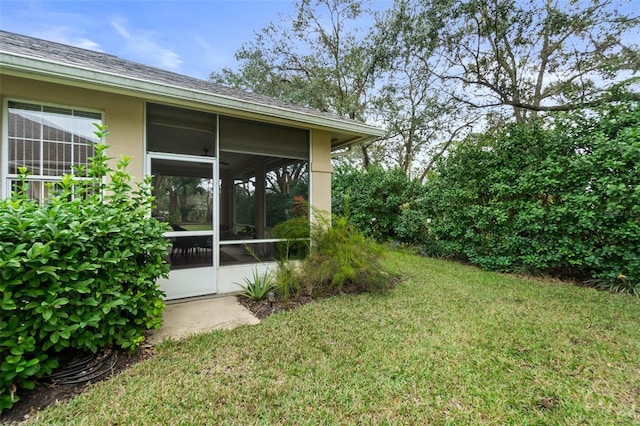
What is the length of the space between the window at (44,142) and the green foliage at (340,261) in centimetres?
369

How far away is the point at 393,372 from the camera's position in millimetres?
2576

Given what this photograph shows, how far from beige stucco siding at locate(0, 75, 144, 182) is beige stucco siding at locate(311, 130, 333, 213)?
2.96 m

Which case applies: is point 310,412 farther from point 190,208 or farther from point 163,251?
point 190,208

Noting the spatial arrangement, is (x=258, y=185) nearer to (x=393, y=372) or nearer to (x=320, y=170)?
Result: (x=320, y=170)

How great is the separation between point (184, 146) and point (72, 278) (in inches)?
106

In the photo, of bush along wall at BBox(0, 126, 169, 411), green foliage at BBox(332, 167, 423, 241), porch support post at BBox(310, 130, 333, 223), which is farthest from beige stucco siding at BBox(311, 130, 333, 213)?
green foliage at BBox(332, 167, 423, 241)

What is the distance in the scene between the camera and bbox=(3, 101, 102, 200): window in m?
3.55

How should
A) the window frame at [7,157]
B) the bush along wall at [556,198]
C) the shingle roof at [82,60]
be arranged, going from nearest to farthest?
the shingle roof at [82,60], the window frame at [7,157], the bush along wall at [556,198]

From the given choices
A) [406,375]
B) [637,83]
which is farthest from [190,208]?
[637,83]

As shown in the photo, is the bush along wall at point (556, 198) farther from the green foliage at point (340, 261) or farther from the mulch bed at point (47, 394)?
the mulch bed at point (47, 394)

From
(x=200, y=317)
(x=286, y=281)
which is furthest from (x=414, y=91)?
(x=200, y=317)

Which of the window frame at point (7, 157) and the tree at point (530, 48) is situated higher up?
the tree at point (530, 48)

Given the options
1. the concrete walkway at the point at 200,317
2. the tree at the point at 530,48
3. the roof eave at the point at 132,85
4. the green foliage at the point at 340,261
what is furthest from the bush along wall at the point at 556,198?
the concrete walkway at the point at 200,317

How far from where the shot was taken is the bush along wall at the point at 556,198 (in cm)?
485
